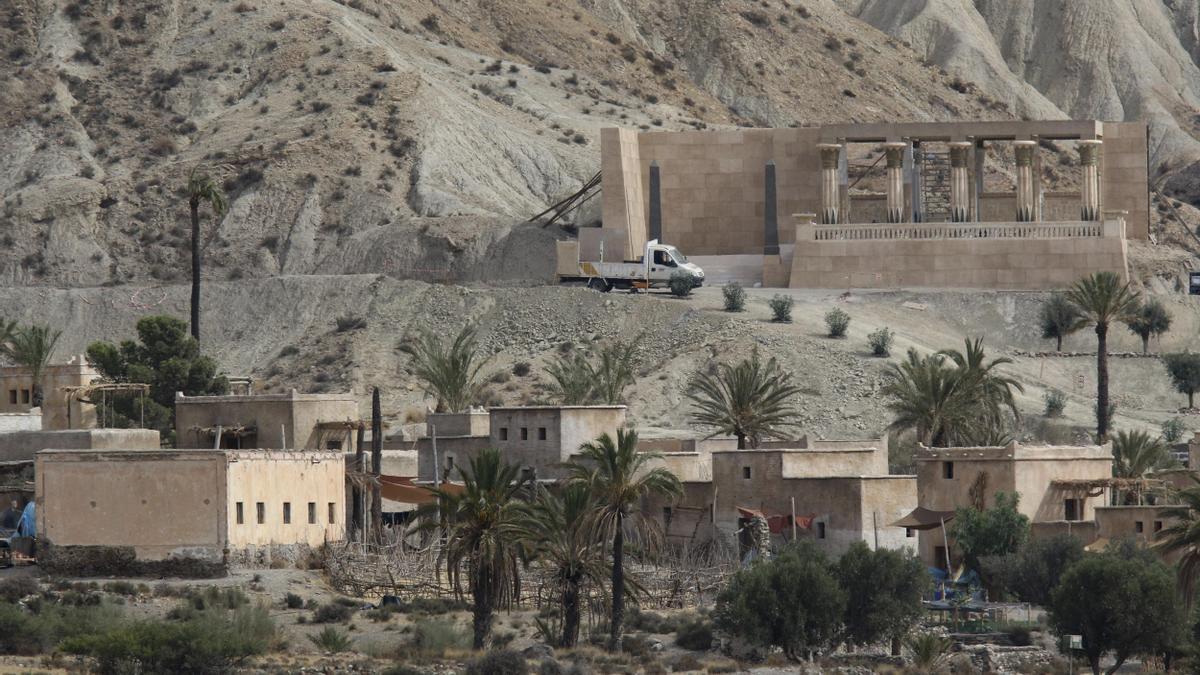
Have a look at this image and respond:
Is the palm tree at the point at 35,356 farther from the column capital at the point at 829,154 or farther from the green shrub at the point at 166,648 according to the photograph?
the green shrub at the point at 166,648

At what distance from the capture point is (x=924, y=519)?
6931cm

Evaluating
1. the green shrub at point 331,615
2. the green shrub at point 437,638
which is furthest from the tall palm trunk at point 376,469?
the green shrub at point 437,638

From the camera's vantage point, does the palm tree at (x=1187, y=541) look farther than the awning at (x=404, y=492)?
No

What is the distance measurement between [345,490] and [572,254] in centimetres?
3345

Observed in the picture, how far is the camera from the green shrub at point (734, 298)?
326ft

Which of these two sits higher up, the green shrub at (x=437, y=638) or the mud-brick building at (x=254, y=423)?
the mud-brick building at (x=254, y=423)

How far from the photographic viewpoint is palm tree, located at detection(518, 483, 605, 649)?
200ft

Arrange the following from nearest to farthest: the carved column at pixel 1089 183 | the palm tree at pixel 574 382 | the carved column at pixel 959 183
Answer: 1. the palm tree at pixel 574 382
2. the carved column at pixel 959 183
3. the carved column at pixel 1089 183

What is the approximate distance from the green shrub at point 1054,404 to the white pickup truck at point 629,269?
14355 mm

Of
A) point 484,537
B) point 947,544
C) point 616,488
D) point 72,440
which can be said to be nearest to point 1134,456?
point 947,544

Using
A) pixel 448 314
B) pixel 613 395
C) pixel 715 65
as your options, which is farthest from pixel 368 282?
pixel 715 65

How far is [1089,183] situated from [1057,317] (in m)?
8.22

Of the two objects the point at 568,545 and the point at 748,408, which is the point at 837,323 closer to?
the point at 748,408

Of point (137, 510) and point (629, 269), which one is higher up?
point (629, 269)
